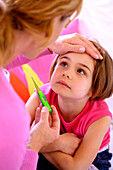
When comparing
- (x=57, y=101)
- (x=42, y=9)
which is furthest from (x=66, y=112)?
(x=42, y=9)

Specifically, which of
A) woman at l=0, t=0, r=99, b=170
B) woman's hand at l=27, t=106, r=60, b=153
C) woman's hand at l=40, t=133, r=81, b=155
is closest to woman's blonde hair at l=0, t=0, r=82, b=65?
woman at l=0, t=0, r=99, b=170

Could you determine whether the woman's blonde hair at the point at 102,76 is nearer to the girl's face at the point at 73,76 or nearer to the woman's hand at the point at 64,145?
the girl's face at the point at 73,76

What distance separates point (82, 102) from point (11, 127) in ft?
1.50

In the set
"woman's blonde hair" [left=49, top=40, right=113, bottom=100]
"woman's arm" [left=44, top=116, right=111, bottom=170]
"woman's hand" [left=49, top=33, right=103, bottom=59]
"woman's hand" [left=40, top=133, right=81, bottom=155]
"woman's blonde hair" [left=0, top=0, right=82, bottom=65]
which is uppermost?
"woman's blonde hair" [left=0, top=0, right=82, bottom=65]

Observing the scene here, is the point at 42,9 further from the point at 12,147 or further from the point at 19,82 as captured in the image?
the point at 19,82

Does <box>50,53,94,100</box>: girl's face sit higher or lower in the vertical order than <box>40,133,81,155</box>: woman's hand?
higher

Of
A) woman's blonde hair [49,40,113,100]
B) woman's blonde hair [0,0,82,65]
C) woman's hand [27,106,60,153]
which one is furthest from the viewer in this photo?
woman's blonde hair [49,40,113,100]

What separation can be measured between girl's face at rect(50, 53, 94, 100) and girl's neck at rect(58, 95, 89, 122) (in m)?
0.07

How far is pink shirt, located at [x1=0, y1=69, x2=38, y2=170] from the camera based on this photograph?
0.50 metres

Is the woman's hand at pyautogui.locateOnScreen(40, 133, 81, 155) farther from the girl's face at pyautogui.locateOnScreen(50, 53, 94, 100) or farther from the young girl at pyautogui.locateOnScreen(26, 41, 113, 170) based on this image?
the girl's face at pyautogui.locateOnScreen(50, 53, 94, 100)

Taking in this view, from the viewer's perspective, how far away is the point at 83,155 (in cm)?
81

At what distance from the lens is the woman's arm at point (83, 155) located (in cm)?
A: 81

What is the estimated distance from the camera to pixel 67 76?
2.69 feet

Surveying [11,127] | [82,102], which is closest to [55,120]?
[82,102]
